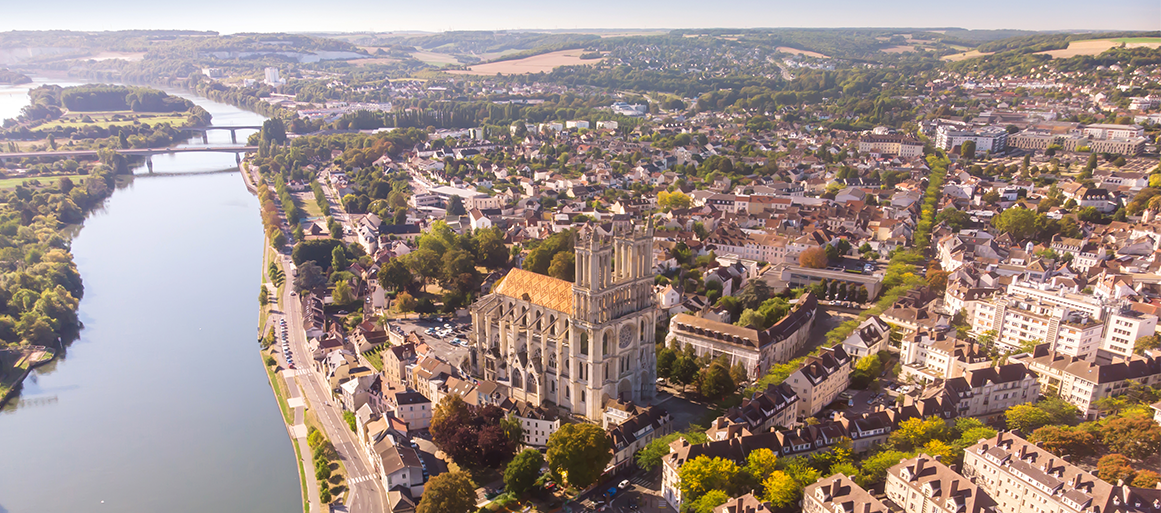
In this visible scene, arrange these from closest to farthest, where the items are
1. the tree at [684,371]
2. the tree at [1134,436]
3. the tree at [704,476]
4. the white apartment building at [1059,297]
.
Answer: the tree at [704,476] < the tree at [1134,436] < the tree at [684,371] < the white apartment building at [1059,297]

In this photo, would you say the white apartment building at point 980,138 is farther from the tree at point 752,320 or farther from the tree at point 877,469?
the tree at point 877,469

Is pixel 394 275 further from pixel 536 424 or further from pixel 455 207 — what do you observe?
pixel 455 207

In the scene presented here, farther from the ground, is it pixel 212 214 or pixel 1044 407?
pixel 1044 407

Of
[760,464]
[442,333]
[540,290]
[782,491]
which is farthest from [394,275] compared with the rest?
[782,491]

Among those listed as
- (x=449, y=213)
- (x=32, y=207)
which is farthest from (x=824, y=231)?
(x=32, y=207)

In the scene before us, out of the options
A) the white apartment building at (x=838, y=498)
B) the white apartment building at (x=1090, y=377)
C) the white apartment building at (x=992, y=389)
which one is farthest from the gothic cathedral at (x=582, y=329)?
the white apartment building at (x=1090, y=377)

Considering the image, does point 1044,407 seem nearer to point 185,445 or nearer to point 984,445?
point 984,445
